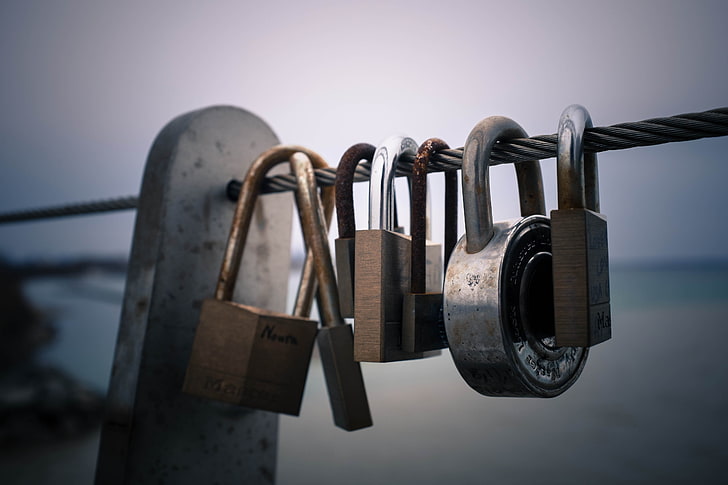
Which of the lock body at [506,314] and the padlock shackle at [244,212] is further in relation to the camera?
the padlock shackle at [244,212]

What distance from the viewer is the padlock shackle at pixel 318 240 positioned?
63cm

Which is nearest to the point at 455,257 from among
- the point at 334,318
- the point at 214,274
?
the point at 334,318

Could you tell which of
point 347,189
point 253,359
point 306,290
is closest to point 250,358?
point 253,359

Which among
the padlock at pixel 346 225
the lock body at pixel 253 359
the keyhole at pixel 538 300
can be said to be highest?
the padlock at pixel 346 225

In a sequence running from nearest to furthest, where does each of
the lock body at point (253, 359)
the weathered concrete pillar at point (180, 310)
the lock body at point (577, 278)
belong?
the lock body at point (577, 278) → the lock body at point (253, 359) → the weathered concrete pillar at point (180, 310)

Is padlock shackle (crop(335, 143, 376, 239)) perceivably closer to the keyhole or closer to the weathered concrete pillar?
the keyhole

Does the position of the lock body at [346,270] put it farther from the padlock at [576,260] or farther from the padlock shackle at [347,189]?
the padlock at [576,260]

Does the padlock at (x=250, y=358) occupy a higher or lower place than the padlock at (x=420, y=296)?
lower

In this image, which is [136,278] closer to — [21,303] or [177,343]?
[177,343]

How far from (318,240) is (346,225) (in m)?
0.12

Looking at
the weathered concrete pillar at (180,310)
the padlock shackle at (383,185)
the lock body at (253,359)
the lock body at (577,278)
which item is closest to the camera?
the lock body at (577,278)

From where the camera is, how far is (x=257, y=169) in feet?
2.39

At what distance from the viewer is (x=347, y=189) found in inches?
21.6

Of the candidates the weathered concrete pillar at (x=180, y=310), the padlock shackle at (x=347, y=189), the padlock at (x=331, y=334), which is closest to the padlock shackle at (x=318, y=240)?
the padlock at (x=331, y=334)
